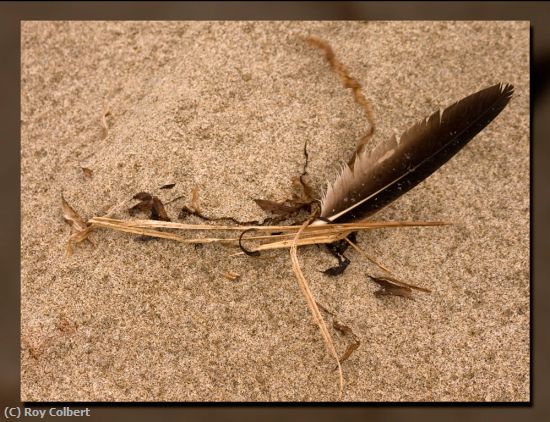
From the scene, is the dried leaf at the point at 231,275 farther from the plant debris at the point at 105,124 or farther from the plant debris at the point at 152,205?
the plant debris at the point at 105,124

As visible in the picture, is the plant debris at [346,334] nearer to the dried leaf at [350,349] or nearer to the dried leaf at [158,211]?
the dried leaf at [350,349]

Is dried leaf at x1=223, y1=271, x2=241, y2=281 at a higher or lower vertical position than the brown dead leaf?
higher

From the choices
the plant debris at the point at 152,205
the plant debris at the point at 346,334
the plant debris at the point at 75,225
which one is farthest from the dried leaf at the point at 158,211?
the plant debris at the point at 346,334

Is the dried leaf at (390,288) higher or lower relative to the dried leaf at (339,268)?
lower

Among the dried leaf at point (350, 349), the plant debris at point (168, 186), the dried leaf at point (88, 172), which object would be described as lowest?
the dried leaf at point (350, 349)

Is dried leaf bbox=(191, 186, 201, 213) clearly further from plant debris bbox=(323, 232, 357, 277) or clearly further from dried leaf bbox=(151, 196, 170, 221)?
plant debris bbox=(323, 232, 357, 277)

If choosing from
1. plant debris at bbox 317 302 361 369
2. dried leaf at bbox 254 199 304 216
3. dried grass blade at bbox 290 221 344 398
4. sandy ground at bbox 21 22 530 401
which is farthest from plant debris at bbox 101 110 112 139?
plant debris at bbox 317 302 361 369

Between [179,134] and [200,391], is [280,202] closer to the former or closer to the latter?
[179,134]
